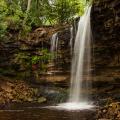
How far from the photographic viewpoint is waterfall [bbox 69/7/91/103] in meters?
22.0

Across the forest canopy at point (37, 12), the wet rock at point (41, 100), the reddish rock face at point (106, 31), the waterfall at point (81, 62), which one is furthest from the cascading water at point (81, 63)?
the forest canopy at point (37, 12)

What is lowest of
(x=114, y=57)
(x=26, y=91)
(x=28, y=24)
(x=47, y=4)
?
(x=26, y=91)

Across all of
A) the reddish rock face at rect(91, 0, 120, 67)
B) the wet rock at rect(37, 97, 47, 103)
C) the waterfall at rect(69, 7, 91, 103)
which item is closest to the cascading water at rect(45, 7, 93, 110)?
the waterfall at rect(69, 7, 91, 103)

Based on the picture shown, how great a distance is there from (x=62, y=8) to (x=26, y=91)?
9381mm

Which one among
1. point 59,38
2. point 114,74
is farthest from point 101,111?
point 59,38

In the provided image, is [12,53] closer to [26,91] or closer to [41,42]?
[41,42]

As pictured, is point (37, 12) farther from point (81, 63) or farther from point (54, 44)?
point (81, 63)

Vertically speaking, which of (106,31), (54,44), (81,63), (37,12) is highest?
(37,12)

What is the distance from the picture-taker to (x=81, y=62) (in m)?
22.4

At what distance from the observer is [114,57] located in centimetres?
2139

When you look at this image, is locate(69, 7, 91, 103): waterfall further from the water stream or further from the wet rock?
the wet rock

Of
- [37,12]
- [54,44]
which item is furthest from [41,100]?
[37,12]

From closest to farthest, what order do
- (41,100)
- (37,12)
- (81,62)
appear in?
(41,100) → (81,62) → (37,12)

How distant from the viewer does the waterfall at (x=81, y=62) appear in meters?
22.0
